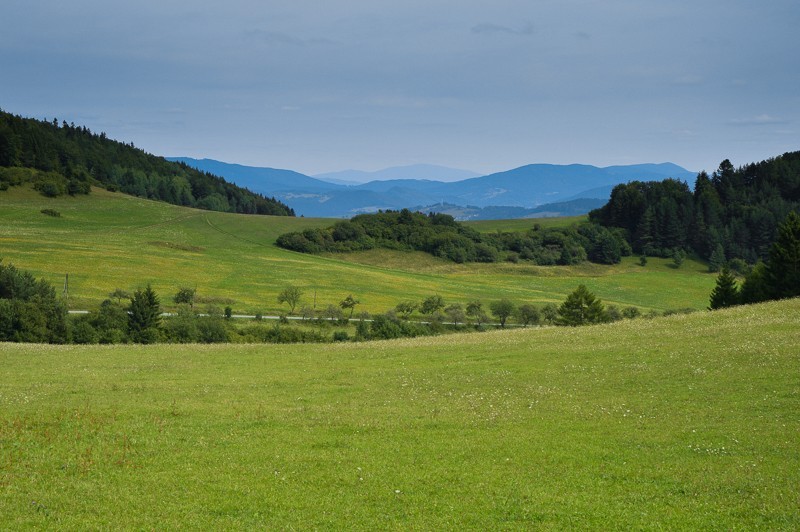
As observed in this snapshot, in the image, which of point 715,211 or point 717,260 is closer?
point 717,260

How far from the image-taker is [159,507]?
45.3 ft

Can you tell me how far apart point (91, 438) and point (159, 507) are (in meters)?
5.78

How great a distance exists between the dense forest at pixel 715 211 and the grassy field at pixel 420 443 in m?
145

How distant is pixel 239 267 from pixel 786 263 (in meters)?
88.4

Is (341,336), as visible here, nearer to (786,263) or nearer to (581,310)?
(581,310)

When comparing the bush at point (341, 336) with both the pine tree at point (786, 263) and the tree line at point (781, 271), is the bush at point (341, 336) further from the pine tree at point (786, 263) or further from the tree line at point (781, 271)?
the pine tree at point (786, 263)

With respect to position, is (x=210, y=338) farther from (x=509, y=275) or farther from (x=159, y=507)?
(x=509, y=275)

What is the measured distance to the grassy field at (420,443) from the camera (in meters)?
13.6

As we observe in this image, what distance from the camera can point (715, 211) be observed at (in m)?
174

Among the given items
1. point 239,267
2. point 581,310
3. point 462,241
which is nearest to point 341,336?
point 581,310

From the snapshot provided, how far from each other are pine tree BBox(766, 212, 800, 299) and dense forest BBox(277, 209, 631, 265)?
9902 cm

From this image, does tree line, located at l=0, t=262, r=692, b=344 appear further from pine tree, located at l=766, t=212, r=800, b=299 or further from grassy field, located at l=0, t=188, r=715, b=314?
pine tree, located at l=766, t=212, r=800, b=299

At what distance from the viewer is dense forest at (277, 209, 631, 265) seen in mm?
160250

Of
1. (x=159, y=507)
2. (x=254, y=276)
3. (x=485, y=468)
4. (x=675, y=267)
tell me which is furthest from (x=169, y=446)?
(x=675, y=267)
